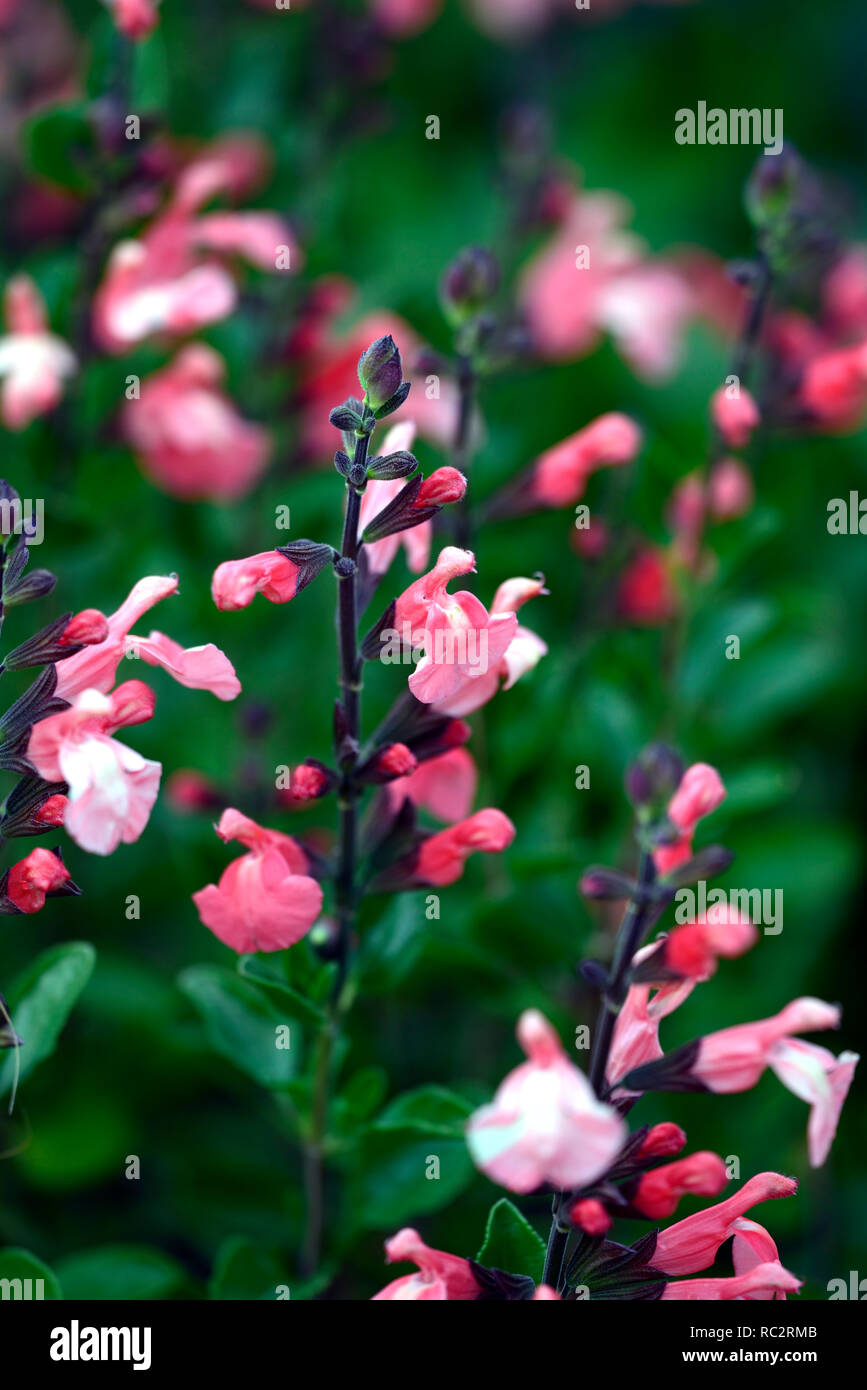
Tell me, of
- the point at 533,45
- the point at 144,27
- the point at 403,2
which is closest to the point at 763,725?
the point at 144,27

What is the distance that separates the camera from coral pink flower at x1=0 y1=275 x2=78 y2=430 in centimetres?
138

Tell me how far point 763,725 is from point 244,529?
0.75 metres

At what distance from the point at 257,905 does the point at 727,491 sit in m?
0.80

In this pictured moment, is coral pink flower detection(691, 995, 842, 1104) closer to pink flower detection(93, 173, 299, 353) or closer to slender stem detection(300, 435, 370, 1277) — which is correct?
slender stem detection(300, 435, 370, 1277)

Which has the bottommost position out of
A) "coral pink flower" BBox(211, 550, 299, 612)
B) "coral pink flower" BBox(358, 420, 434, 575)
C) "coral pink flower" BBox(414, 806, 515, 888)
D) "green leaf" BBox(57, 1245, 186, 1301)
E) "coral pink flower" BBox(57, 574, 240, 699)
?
"green leaf" BBox(57, 1245, 186, 1301)

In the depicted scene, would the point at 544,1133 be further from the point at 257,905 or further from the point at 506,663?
the point at 506,663

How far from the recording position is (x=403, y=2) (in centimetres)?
204

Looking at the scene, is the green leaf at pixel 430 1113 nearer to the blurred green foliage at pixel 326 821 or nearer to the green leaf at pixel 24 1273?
the blurred green foliage at pixel 326 821

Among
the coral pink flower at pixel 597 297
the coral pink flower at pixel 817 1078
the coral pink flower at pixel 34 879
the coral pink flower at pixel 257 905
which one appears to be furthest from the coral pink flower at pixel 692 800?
the coral pink flower at pixel 597 297

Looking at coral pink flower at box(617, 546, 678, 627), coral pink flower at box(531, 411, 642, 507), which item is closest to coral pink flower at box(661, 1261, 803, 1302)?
coral pink flower at box(531, 411, 642, 507)

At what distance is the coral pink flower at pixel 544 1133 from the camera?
0.71 m

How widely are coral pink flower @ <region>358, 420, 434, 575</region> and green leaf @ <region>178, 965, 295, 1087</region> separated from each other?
15.7 inches

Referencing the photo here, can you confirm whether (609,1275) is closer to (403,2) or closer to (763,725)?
(763,725)

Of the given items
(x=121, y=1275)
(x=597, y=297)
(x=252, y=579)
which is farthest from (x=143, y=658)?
(x=597, y=297)
